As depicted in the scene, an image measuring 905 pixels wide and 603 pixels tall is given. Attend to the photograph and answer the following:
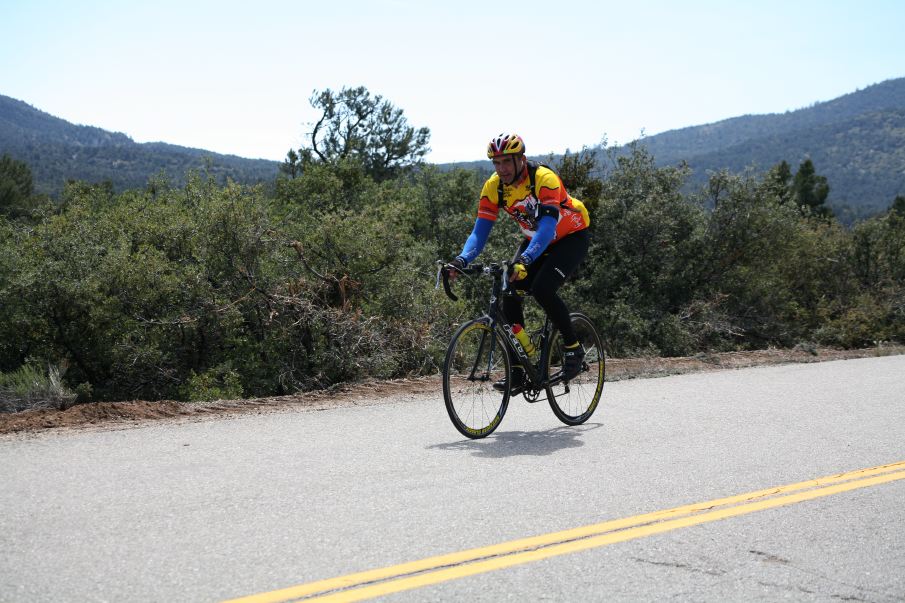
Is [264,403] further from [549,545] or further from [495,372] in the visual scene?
[549,545]

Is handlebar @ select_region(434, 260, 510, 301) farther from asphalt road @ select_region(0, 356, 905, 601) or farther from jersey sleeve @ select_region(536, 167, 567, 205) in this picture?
asphalt road @ select_region(0, 356, 905, 601)

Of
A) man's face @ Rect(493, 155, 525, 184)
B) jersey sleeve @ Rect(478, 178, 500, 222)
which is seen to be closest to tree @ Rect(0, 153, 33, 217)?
jersey sleeve @ Rect(478, 178, 500, 222)

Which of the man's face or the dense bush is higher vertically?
the man's face

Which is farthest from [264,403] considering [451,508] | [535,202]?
[451,508]

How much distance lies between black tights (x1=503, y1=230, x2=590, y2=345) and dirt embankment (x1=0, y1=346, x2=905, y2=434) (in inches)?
86.8

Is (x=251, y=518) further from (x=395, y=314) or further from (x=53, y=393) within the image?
(x=395, y=314)

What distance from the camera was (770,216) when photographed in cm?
1917

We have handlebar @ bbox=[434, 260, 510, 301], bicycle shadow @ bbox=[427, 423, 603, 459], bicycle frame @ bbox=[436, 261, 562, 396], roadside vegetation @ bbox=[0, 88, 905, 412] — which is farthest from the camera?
roadside vegetation @ bbox=[0, 88, 905, 412]

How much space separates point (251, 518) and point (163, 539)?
19.1 inches

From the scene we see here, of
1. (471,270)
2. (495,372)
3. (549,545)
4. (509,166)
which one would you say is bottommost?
(549,545)

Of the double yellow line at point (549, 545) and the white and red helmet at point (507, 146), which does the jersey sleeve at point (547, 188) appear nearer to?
the white and red helmet at point (507, 146)

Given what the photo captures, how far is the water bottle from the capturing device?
6.53 meters

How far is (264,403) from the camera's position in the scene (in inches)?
308

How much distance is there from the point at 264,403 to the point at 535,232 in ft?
10.8
